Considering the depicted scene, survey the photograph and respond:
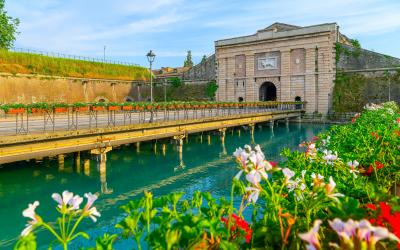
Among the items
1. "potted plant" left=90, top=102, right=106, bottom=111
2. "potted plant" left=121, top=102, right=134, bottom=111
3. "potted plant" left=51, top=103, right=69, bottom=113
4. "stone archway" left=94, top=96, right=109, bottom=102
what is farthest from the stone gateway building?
"potted plant" left=51, top=103, right=69, bottom=113

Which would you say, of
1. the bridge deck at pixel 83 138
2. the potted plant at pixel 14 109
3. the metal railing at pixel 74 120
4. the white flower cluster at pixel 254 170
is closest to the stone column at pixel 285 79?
the metal railing at pixel 74 120

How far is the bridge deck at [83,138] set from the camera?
9.86 m

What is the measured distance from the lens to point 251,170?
7.03 feet

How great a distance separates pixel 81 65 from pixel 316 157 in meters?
36.0

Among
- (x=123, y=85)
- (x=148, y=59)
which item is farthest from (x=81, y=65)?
(x=148, y=59)

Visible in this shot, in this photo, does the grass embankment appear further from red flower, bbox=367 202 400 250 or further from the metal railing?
red flower, bbox=367 202 400 250

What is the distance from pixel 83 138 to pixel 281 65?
29.4 meters

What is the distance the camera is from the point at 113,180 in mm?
12930

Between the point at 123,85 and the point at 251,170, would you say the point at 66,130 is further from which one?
the point at 123,85

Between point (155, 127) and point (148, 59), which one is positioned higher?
point (148, 59)

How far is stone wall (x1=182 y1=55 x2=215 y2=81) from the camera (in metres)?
42.3

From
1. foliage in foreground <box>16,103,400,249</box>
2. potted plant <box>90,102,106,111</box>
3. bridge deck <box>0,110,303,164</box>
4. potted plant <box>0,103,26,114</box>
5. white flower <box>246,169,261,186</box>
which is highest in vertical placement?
potted plant <box>90,102,106,111</box>

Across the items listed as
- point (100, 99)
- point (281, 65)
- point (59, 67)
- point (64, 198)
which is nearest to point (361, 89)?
point (281, 65)

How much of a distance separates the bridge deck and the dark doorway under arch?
21.5m
